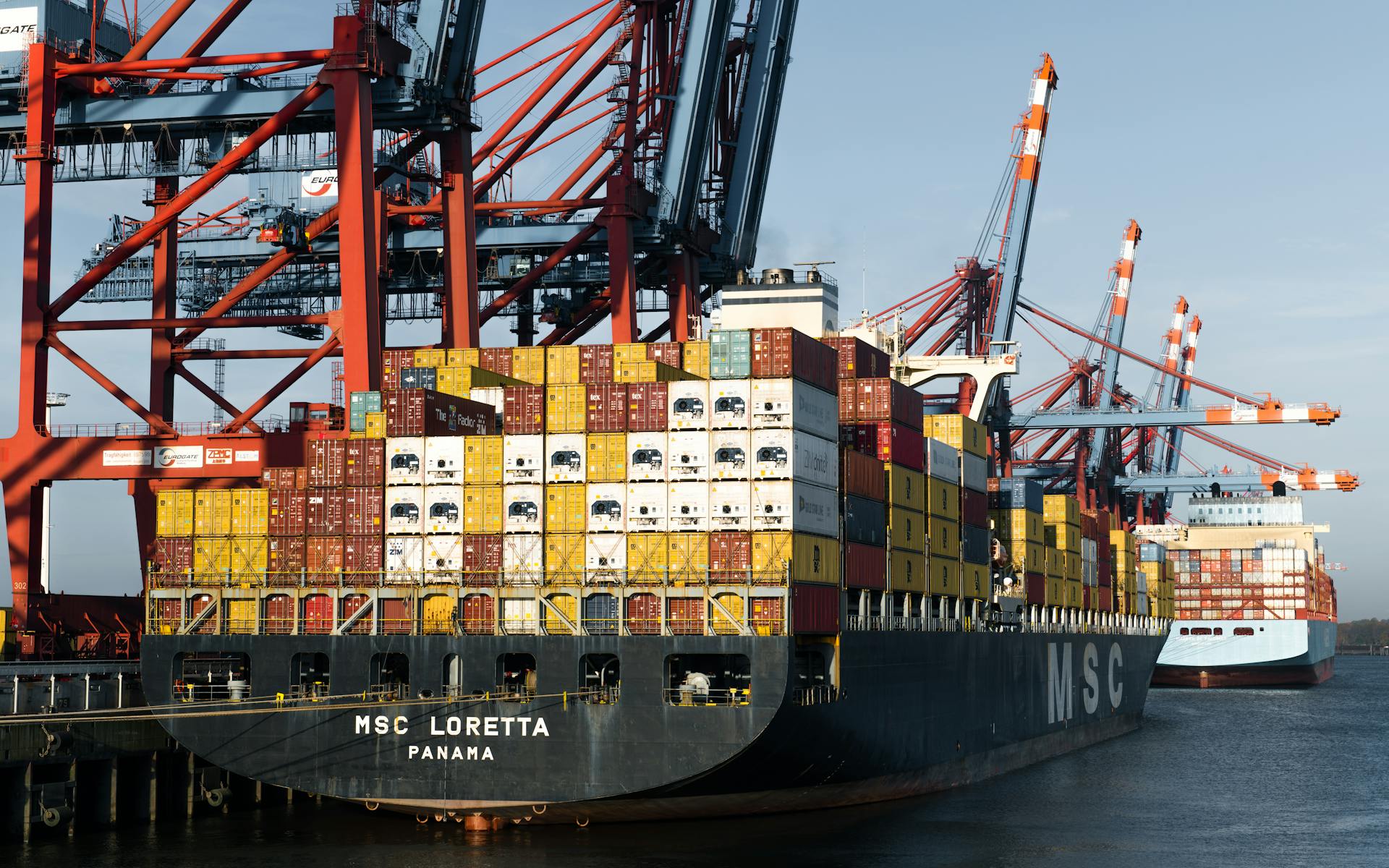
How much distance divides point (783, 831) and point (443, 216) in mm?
20984

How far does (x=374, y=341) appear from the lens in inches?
1677

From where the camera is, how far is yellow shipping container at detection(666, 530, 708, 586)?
119 feet

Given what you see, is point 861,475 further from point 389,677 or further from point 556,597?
point 389,677

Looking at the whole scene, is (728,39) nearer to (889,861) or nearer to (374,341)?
(374,341)

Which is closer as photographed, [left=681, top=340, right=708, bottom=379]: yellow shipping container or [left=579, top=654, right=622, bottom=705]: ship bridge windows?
[left=579, top=654, right=622, bottom=705]: ship bridge windows

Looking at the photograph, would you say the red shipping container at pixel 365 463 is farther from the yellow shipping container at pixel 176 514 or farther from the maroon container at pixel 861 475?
the maroon container at pixel 861 475

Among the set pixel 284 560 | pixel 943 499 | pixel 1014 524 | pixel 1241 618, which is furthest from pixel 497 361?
pixel 1241 618

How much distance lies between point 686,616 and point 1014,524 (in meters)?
26.2

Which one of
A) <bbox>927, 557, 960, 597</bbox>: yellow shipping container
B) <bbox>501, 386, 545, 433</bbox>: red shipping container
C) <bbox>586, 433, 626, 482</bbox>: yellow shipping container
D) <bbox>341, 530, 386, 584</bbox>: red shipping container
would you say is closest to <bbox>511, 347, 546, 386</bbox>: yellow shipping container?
<bbox>501, 386, 545, 433</bbox>: red shipping container

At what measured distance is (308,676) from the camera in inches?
1513

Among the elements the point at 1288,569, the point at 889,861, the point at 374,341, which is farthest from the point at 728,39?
the point at 1288,569

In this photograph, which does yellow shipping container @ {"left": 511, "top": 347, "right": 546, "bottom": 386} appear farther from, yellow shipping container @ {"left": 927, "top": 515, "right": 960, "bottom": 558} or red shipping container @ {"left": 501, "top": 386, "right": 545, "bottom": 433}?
yellow shipping container @ {"left": 927, "top": 515, "right": 960, "bottom": 558}

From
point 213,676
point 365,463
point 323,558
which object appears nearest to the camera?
point 323,558

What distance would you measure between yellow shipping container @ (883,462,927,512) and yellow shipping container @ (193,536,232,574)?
17394 mm
